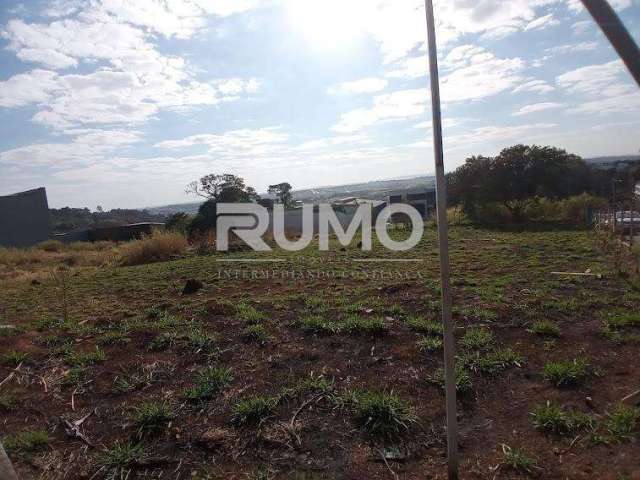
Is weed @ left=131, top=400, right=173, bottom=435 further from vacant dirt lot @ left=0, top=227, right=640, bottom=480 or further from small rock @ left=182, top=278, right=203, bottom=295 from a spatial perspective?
small rock @ left=182, top=278, right=203, bottom=295

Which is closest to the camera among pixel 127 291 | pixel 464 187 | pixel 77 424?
pixel 77 424

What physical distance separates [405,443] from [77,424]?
2.08 m

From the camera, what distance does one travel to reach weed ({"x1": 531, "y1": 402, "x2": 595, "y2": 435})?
2232mm

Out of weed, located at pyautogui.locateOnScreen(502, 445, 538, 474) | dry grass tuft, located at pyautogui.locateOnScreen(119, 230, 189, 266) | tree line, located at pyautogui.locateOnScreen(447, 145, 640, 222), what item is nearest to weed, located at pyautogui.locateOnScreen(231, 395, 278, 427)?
weed, located at pyautogui.locateOnScreen(502, 445, 538, 474)

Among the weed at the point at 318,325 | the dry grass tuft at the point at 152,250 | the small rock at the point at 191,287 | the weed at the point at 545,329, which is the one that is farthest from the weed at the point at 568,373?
the dry grass tuft at the point at 152,250

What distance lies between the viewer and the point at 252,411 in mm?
2557

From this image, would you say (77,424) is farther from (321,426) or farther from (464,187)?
(464,187)

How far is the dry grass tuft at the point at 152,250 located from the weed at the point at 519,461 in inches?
436

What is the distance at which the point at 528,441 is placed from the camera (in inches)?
86.2

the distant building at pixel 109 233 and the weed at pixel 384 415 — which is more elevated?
the distant building at pixel 109 233

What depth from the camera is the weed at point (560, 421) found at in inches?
87.9

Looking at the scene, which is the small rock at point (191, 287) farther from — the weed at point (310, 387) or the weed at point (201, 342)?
the weed at point (310, 387)

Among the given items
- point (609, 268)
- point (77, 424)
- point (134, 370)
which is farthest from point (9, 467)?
point (609, 268)

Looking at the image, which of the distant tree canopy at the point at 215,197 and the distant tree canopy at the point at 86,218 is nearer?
the distant tree canopy at the point at 215,197
